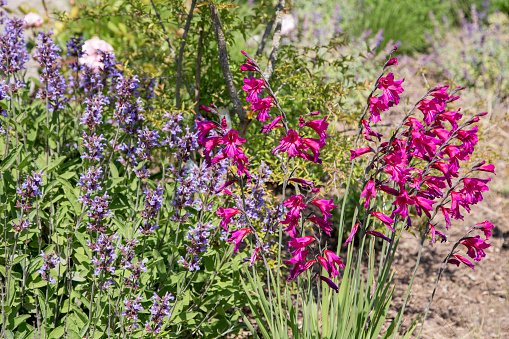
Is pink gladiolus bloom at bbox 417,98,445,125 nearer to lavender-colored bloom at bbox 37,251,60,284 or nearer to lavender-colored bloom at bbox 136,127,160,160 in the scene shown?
lavender-colored bloom at bbox 136,127,160,160

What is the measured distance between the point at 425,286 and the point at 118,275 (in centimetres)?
229

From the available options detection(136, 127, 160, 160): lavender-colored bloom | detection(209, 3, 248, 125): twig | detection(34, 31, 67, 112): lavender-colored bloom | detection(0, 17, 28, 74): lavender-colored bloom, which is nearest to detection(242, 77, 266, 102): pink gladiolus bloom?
detection(136, 127, 160, 160): lavender-colored bloom

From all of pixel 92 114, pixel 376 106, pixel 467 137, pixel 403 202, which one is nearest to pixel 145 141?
pixel 92 114

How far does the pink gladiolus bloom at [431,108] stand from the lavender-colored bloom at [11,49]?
6.62 feet

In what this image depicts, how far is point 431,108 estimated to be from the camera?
5.34 feet

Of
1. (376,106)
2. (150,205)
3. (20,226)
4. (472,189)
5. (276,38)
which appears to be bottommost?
(20,226)

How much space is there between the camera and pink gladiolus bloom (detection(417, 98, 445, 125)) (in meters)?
1.62

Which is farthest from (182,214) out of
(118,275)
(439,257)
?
(439,257)

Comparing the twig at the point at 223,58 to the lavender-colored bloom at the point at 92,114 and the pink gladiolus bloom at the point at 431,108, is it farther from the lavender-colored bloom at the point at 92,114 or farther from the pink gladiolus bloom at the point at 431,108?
the pink gladiolus bloom at the point at 431,108

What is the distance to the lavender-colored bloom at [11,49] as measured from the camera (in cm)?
236

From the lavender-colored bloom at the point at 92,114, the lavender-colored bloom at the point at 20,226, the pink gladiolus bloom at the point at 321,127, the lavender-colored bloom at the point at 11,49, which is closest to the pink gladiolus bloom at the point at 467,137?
the pink gladiolus bloom at the point at 321,127

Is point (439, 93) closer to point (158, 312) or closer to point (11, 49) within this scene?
point (158, 312)

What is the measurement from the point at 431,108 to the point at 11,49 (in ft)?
7.09

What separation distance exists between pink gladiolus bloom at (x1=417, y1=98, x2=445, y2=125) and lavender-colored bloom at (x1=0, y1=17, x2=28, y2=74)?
79.5 inches
